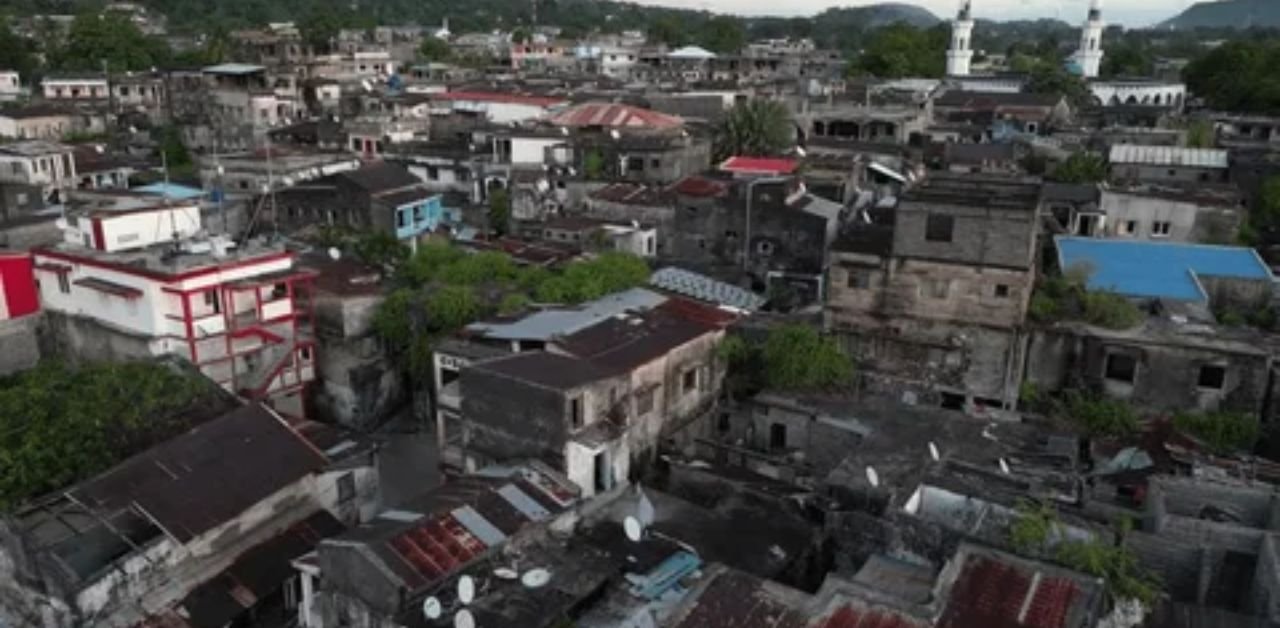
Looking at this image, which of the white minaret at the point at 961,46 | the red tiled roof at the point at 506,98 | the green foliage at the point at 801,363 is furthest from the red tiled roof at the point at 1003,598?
the white minaret at the point at 961,46

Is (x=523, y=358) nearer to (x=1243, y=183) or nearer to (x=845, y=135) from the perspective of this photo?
(x=1243, y=183)

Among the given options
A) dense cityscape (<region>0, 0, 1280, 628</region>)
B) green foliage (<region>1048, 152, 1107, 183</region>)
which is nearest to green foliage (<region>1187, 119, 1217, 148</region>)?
dense cityscape (<region>0, 0, 1280, 628</region>)

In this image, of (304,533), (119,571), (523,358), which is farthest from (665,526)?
(119,571)

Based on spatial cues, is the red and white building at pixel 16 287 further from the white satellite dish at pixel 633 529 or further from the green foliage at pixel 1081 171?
the green foliage at pixel 1081 171

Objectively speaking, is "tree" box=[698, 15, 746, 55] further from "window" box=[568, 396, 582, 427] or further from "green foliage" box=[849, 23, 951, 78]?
"window" box=[568, 396, 582, 427]

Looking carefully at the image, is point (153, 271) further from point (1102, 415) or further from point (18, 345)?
point (1102, 415)

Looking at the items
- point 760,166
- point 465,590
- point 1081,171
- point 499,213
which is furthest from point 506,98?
point 465,590
